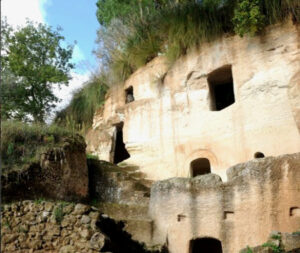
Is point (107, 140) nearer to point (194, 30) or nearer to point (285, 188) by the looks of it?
point (194, 30)

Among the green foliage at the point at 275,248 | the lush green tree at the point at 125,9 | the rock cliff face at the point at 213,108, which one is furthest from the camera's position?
the lush green tree at the point at 125,9

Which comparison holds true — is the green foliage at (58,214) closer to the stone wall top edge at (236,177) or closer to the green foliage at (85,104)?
the stone wall top edge at (236,177)

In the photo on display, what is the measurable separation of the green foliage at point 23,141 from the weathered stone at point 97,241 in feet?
8.36

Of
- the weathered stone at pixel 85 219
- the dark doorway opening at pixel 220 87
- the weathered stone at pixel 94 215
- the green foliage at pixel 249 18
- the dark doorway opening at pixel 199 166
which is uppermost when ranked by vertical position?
the green foliage at pixel 249 18

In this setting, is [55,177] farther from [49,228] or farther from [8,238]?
[8,238]

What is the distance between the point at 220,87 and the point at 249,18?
306 centimetres

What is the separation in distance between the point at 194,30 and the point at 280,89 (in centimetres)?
333

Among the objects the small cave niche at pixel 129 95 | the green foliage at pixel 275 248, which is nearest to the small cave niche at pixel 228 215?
the green foliage at pixel 275 248

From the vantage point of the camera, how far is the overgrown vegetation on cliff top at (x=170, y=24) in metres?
9.44

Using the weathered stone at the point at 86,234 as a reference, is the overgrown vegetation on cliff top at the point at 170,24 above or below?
above

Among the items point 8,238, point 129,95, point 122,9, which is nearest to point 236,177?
point 8,238

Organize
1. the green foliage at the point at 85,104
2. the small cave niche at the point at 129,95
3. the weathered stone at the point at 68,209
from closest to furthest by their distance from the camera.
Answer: the weathered stone at the point at 68,209, the small cave niche at the point at 129,95, the green foliage at the point at 85,104

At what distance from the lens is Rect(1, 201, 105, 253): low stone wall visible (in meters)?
6.38

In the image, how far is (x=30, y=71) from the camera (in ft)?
37.2
